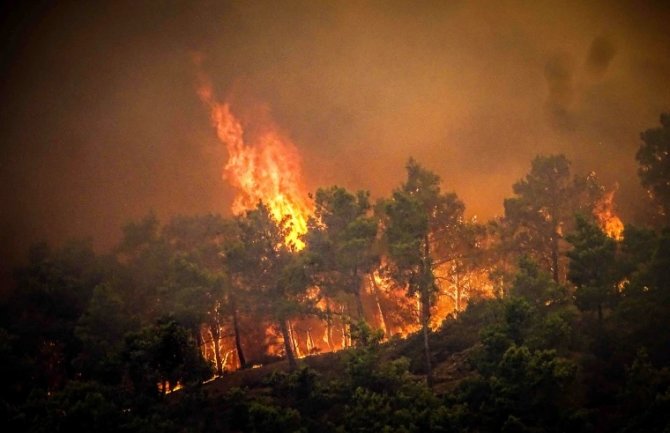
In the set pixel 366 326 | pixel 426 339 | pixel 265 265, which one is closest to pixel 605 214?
pixel 426 339

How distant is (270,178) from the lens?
279 feet

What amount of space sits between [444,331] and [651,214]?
23.3 m

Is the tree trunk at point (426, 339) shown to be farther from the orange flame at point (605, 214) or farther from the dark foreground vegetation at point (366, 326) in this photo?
the orange flame at point (605, 214)

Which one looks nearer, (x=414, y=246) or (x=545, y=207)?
(x=414, y=246)

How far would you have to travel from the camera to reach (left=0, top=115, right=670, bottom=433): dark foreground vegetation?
19.7 metres

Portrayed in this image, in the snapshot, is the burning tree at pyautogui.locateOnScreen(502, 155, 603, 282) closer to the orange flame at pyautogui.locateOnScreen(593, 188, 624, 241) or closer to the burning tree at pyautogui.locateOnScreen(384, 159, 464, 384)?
the orange flame at pyautogui.locateOnScreen(593, 188, 624, 241)

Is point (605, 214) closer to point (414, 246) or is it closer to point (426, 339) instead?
point (414, 246)

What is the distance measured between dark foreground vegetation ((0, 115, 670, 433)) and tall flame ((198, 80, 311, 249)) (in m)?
26.3

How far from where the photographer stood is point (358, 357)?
23.0 metres

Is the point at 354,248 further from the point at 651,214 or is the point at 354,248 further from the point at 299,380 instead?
the point at 651,214

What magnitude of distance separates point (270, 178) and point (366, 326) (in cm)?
6370

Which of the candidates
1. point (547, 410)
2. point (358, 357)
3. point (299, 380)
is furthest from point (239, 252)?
point (547, 410)

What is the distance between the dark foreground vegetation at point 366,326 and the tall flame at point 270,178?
26301 millimetres

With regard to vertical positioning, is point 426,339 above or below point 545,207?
below
